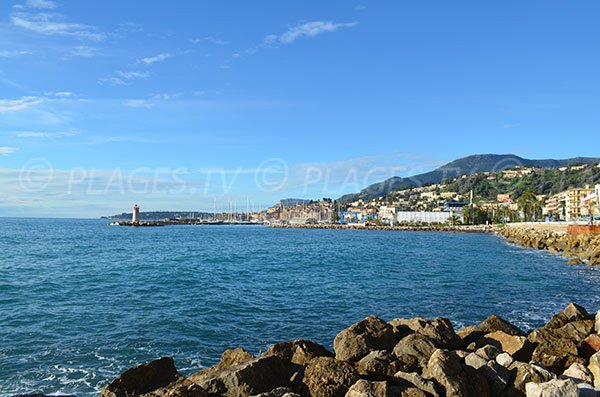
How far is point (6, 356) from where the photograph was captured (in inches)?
482

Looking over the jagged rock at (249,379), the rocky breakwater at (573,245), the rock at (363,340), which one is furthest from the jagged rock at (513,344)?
the rocky breakwater at (573,245)

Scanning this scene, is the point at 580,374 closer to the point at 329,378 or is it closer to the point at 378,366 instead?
the point at 378,366

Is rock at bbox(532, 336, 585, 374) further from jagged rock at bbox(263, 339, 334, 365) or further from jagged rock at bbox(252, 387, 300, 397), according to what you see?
jagged rock at bbox(252, 387, 300, 397)

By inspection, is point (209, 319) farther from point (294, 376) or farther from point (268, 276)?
point (268, 276)

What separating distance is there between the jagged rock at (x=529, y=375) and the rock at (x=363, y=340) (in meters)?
2.77

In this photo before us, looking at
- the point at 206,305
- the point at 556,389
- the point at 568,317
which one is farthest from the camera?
the point at 206,305

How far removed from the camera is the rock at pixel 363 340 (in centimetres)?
912

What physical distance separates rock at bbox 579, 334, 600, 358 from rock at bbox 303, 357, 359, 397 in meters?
5.07

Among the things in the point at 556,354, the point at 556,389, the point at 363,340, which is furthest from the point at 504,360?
the point at 363,340

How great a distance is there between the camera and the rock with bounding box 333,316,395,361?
912 centimetres

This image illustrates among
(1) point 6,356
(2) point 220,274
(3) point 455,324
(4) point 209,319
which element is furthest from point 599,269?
(1) point 6,356

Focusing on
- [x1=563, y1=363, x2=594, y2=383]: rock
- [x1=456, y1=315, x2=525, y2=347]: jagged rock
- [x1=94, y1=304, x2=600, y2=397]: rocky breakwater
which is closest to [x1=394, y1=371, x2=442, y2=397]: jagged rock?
[x1=94, y1=304, x2=600, y2=397]: rocky breakwater

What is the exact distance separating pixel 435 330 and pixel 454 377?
320 cm

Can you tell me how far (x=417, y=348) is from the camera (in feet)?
28.6
